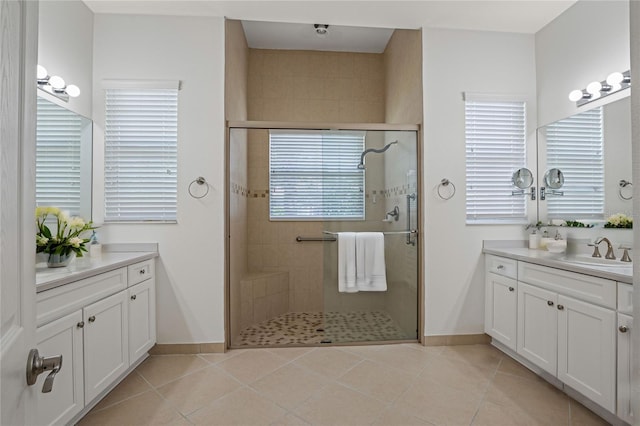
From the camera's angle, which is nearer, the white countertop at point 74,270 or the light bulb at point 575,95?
the white countertop at point 74,270

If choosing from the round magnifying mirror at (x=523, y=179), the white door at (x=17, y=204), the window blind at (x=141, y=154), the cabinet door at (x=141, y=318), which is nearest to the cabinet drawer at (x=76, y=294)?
the cabinet door at (x=141, y=318)

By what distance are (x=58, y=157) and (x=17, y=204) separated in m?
2.18

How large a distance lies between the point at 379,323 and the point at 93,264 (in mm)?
2288

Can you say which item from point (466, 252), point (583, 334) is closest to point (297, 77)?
point (466, 252)

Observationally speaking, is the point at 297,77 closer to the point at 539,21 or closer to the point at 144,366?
the point at 539,21

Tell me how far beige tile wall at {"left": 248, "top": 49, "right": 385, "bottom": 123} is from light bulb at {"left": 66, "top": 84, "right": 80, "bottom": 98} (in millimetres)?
1905

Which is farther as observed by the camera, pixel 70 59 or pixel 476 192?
pixel 476 192

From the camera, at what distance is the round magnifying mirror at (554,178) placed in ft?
8.94

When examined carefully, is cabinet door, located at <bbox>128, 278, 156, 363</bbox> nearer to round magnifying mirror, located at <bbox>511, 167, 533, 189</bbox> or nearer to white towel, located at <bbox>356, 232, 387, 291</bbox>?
white towel, located at <bbox>356, 232, 387, 291</bbox>

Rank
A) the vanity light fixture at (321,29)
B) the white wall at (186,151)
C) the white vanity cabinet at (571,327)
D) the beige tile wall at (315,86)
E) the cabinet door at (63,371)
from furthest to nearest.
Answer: the beige tile wall at (315,86) → the vanity light fixture at (321,29) → the white wall at (186,151) → the white vanity cabinet at (571,327) → the cabinet door at (63,371)

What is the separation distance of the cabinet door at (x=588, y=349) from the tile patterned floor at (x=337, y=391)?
206mm

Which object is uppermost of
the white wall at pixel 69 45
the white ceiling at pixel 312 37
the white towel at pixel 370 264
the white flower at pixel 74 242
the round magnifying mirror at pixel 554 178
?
the white ceiling at pixel 312 37

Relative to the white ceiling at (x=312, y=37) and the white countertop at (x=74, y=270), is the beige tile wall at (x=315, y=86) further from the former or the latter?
the white countertop at (x=74, y=270)

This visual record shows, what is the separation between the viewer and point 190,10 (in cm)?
269
